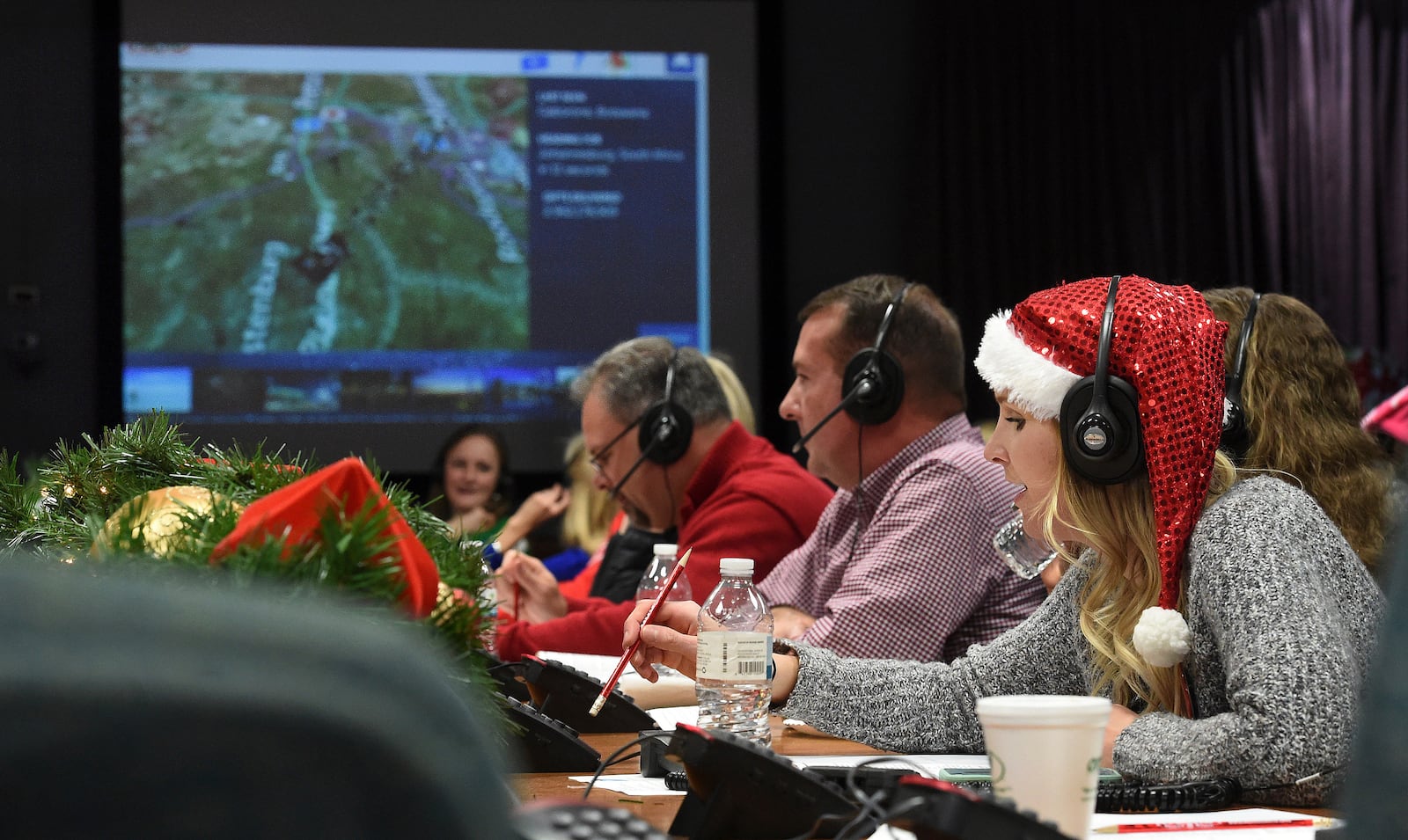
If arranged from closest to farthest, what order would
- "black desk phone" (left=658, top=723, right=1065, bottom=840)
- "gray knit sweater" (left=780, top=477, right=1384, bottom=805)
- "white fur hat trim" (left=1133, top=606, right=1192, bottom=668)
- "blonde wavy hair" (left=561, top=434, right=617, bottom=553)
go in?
"black desk phone" (left=658, top=723, right=1065, bottom=840), "gray knit sweater" (left=780, top=477, right=1384, bottom=805), "white fur hat trim" (left=1133, top=606, right=1192, bottom=668), "blonde wavy hair" (left=561, top=434, right=617, bottom=553)

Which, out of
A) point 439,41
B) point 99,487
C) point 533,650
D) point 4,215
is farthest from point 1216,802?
point 4,215

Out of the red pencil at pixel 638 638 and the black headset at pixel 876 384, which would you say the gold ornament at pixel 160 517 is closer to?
the red pencil at pixel 638 638

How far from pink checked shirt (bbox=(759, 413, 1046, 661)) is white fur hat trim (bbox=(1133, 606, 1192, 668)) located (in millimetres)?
758

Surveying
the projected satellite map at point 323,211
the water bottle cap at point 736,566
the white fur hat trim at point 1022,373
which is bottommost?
the water bottle cap at point 736,566

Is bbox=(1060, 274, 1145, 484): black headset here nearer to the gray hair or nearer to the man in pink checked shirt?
the man in pink checked shirt

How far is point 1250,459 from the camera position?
170cm

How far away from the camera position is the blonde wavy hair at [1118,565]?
1450mm

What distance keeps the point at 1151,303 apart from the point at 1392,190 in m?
3.66

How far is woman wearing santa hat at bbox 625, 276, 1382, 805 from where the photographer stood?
3.99 ft

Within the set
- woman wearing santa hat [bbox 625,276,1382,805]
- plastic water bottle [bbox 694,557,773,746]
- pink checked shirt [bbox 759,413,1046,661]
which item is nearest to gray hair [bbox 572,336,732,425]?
pink checked shirt [bbox 759,413,1046,661]

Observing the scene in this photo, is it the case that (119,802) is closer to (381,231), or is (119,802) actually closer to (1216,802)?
(1216,802)

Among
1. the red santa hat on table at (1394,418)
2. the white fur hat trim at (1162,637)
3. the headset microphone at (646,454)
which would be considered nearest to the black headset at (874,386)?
the headset microphone at (646,454)

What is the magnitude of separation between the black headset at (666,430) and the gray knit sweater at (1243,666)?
1.58 m

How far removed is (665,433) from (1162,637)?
6.26 ft
